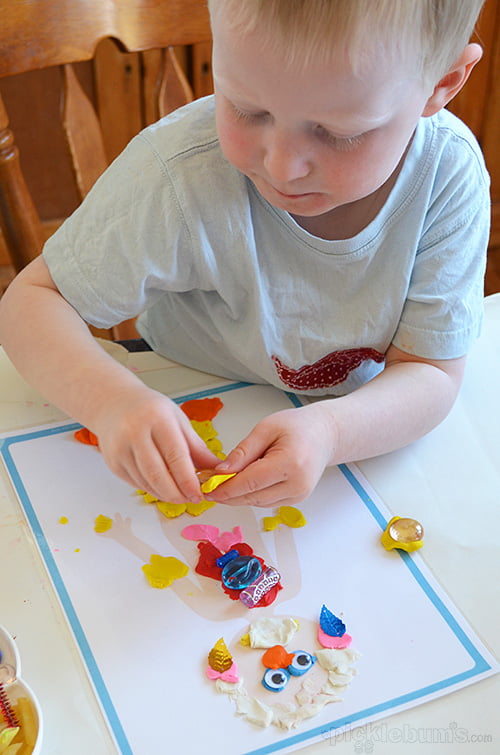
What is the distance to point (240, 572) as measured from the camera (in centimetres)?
59

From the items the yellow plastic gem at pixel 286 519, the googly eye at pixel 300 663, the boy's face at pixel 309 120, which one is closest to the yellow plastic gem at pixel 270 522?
the yellow plastic gem at pixel 286 519

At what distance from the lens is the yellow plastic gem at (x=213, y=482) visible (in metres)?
0.59

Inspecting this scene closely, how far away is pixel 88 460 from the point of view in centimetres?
68

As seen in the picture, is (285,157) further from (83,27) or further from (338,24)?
(83,27)

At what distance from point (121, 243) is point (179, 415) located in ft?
0.51

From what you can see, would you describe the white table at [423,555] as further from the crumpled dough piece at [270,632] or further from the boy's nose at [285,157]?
the boy's nose at [285,157]

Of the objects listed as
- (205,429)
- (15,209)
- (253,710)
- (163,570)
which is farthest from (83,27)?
(253,710)

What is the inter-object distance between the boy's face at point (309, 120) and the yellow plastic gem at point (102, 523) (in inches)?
10.6

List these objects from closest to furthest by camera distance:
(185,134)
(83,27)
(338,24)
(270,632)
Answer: (338,24), (270,632), (185,134), (83,27)

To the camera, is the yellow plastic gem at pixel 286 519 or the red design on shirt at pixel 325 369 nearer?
the yellow plastic gem at pixel 286 519

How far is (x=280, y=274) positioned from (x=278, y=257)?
0.02 m

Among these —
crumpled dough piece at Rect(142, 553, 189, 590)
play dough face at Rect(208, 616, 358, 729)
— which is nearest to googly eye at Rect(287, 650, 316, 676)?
play dough face at Rect(208, 616, 358, 729)

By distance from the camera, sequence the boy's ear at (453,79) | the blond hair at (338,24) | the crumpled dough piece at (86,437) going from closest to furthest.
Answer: the blond hair at (338,24) < the boy's ear at (453,79) < the crumpled dough piece at (86,437)

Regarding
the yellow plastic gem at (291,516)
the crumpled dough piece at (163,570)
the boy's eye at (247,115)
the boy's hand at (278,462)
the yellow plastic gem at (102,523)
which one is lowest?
the yellow plastic gem at (291,516)
